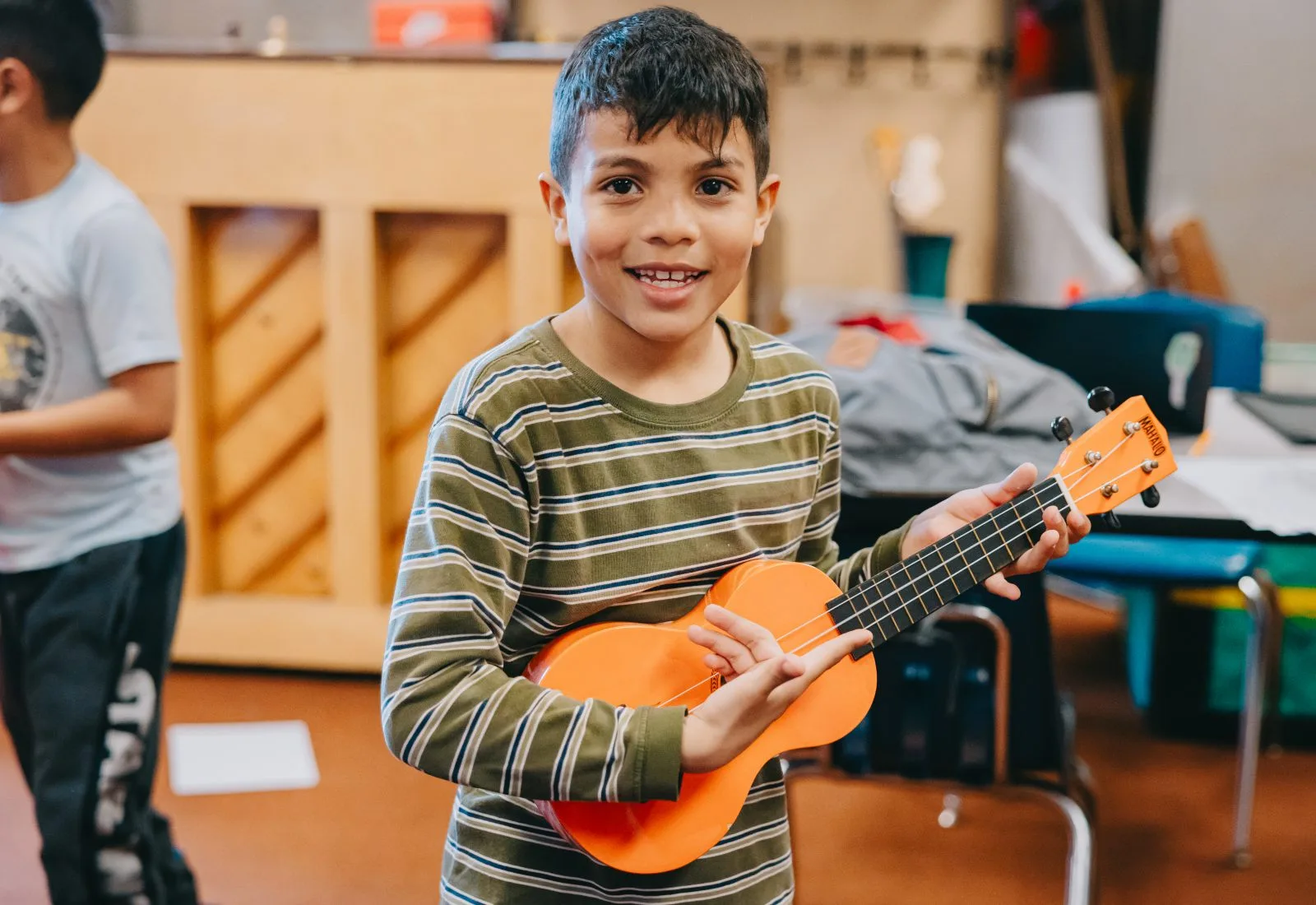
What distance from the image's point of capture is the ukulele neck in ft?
4.01

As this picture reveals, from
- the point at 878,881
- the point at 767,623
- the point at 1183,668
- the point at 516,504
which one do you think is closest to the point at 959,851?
the point at 878,881

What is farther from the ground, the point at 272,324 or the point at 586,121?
the point at 586,121

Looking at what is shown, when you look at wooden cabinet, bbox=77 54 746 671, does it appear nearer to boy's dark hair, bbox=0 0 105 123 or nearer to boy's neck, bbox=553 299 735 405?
boy's dark hair, bbox=0 0 105 123

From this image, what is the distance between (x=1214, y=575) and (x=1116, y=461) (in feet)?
5.24

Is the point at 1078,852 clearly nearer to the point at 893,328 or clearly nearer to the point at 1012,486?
the point at 1012,486

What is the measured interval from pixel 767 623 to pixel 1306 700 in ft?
8.16

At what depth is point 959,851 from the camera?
8.75 feet

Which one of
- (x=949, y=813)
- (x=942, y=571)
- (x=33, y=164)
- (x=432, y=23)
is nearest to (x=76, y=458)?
(x=33, y=164)

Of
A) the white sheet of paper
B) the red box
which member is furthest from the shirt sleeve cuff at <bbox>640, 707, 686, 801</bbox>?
the red box

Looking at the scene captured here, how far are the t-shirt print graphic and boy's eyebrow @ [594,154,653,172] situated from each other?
106cm

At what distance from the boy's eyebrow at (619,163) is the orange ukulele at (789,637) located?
1.20 feet

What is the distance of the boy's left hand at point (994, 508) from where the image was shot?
1.22 m

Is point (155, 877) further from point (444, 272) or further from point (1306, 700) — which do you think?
point (1306, 700)

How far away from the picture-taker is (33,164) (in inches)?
70.3
